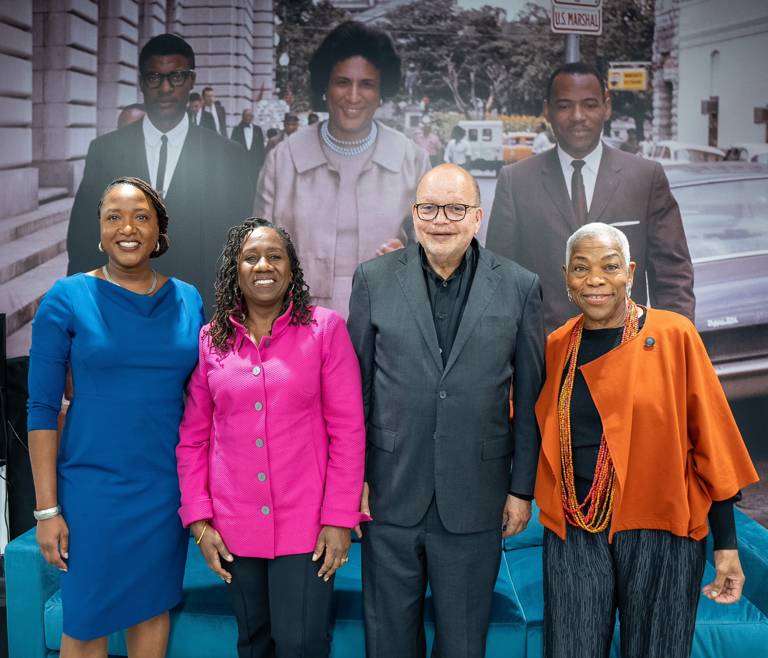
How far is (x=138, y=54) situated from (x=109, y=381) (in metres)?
2.19

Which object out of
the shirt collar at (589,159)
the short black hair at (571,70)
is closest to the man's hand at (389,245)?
the shirt collar at (589,159)

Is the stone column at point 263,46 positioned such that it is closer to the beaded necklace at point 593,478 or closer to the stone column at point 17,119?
Answer: the stone column at point 17,119

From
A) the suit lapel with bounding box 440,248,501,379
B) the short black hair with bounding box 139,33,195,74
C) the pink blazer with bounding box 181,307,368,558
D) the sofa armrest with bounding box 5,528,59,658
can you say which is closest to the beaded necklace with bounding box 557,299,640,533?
the suit lapel with bounding box 440,248,501,379

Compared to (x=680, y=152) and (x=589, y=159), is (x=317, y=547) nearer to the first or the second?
(x=589, y=159)

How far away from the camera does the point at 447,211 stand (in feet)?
7.16

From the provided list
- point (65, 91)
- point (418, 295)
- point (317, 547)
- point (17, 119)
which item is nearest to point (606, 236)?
point (418, 295)

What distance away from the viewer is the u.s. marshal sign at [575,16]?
147 inches

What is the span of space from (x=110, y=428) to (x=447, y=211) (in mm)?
1152

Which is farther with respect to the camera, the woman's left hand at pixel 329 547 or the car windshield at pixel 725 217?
the car windshield at pixel 725 217

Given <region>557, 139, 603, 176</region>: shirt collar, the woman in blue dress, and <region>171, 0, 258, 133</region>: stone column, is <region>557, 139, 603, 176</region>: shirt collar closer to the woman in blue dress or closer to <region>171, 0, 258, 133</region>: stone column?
<region>171, 0, 258, 133</region>: stone column

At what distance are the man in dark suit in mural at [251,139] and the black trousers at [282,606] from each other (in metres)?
2.23

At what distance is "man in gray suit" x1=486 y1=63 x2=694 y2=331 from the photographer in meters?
3.73

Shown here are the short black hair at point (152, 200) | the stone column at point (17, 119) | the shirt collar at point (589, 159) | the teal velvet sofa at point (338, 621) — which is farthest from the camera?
the shirt collar at point (589, 159)

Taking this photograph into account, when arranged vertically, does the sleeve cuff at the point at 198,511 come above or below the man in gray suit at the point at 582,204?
below
